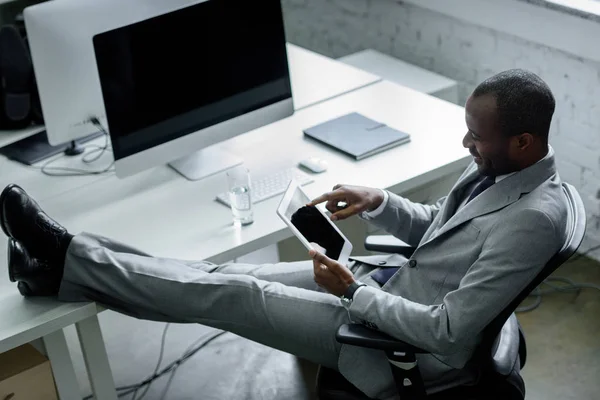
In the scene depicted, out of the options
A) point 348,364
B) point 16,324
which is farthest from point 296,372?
point 16,324

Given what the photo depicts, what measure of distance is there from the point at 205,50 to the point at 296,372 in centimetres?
112

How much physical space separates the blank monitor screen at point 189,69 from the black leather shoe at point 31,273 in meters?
0.49

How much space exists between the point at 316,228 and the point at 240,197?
Result: 277mm

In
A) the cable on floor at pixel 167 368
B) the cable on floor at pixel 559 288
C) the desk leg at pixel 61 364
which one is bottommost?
the cable on floor at pixel 559 288

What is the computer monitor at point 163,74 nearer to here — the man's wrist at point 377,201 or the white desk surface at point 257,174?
the white desk surface at point 257,174

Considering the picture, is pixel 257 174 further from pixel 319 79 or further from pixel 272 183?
pixel 319 79

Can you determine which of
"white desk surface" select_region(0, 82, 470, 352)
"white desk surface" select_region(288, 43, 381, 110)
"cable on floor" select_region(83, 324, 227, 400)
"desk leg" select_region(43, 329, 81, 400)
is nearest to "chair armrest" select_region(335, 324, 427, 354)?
"white desk surface" select_region(0, 82, 470, 352)

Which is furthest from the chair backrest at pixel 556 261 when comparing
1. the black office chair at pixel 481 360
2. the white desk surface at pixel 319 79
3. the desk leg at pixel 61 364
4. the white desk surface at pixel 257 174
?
the white desk surface at pixel 319 79

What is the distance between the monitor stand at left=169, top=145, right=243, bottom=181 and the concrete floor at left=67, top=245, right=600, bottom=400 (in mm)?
718

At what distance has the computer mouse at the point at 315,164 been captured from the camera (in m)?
2.80

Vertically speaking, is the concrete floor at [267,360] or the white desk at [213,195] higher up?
the white desk at [213,195]

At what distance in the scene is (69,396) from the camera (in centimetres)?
253

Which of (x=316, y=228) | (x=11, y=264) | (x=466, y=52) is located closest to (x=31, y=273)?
(x=11, y=264)

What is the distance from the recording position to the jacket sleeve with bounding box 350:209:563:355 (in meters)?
1.99
